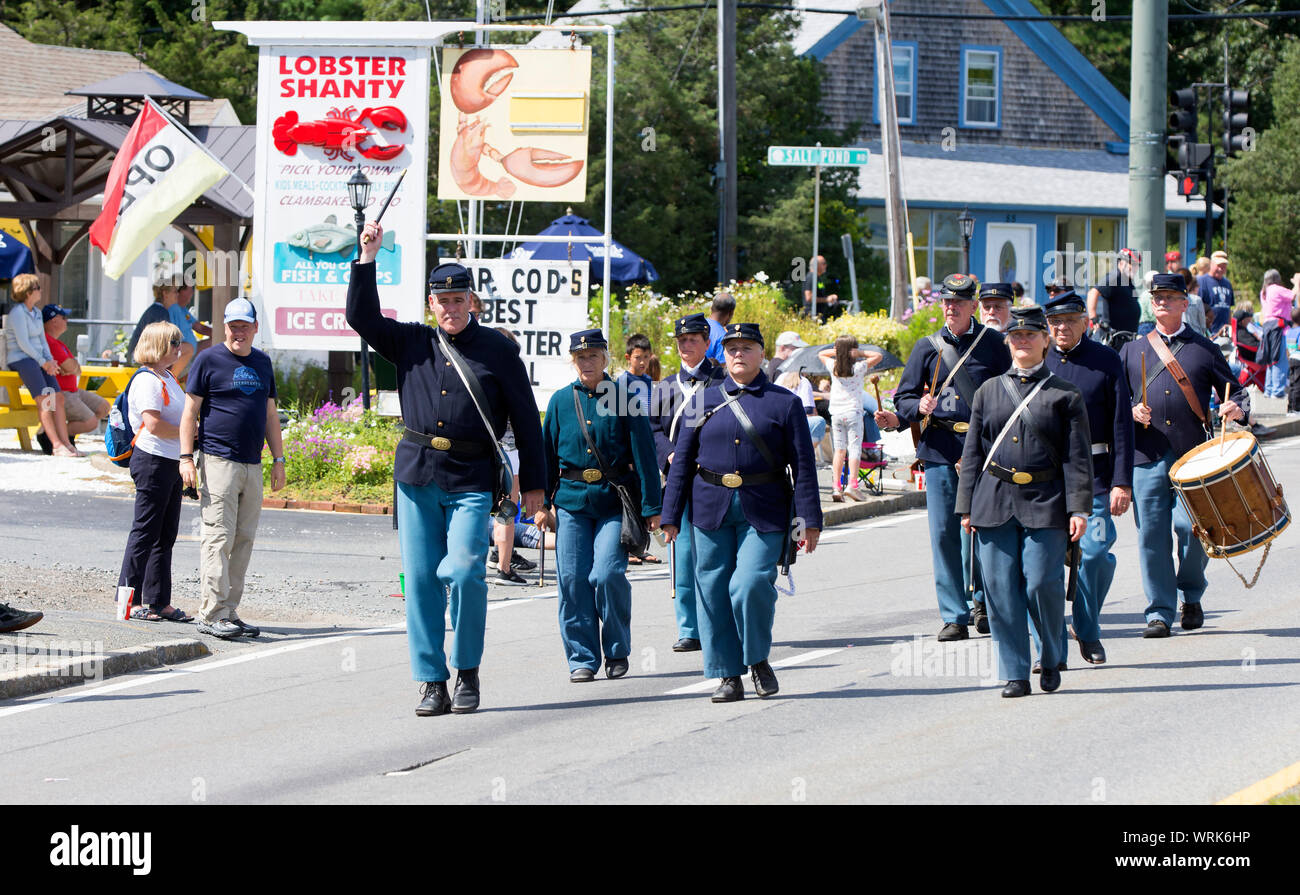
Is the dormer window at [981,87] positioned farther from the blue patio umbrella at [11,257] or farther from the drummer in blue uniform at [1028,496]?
the drummer in blue uniform at [1028,496]

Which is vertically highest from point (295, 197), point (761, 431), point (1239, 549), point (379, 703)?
point (295, 197)

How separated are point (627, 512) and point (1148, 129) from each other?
35.2 ft

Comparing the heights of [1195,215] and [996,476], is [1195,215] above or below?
above

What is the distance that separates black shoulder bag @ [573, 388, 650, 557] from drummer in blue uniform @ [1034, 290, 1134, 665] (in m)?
2.45

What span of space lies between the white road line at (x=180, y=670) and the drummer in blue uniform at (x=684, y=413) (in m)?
2.20

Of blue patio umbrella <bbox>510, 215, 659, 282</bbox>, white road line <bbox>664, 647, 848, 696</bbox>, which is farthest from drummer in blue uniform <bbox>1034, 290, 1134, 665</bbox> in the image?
blue patio umbrella <bbox>510, 215, 659, 282</bbox>

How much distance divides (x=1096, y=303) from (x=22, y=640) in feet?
42.8

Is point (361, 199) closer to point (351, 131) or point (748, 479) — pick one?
point (351, 131)

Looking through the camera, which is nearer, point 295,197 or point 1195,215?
point 295,197

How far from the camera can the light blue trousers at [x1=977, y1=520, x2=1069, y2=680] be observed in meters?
8.92

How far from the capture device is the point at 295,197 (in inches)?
796
